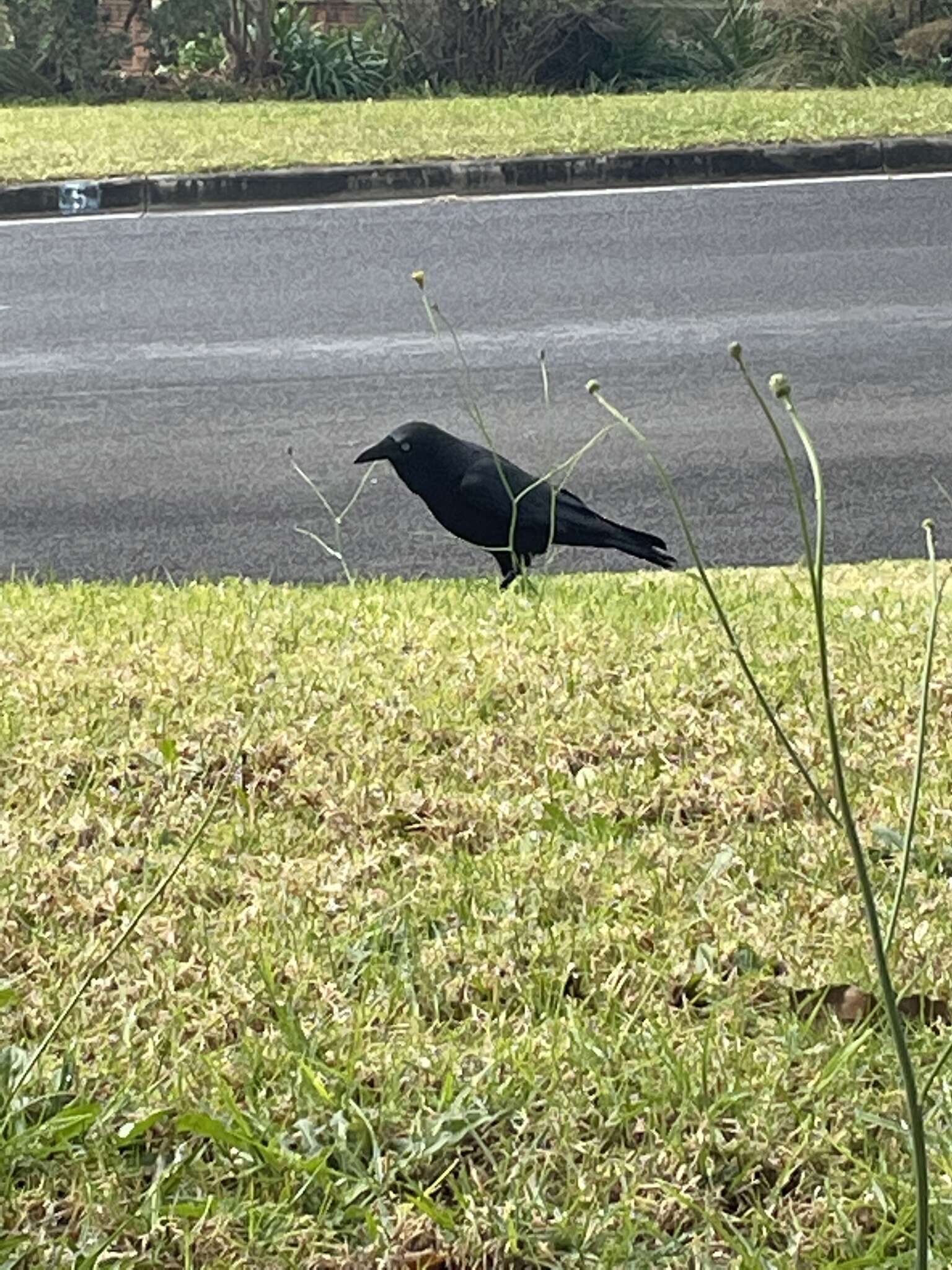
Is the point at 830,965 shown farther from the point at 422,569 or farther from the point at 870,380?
the point at 870,380

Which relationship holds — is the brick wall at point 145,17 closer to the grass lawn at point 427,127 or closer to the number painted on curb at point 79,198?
the grass lawn at point 427,127

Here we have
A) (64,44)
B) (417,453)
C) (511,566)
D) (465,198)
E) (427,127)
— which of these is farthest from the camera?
(64,44)

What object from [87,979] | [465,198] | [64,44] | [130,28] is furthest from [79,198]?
[87,979]

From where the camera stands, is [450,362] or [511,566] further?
[450,362]

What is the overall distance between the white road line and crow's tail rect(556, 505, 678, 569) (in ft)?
24.0

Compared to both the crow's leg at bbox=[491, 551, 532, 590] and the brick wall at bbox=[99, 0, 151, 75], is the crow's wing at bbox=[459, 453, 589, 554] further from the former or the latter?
the brick wall at bbox=[99, 0, 151, 75]

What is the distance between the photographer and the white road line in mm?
11812

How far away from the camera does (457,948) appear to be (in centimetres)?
282

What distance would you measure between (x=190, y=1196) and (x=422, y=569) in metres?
3.92

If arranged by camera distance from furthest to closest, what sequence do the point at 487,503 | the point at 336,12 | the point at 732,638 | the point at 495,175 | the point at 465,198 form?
the point at 336,12 → the point at 495,175 → the point at 465,198 → the point at 487,503 → the point at 732,638

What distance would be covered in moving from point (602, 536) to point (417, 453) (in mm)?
469

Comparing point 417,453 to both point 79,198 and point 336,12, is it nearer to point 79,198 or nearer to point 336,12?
point 79,198


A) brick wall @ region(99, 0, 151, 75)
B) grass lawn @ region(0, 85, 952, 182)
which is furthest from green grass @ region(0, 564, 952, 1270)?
brick wall @ region(99, 0, 151, 75)

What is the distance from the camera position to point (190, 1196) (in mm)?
2273
